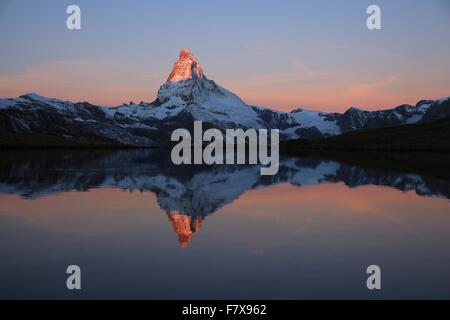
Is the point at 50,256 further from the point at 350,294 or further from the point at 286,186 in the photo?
the point at 286,186

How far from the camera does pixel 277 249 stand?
25.0 m

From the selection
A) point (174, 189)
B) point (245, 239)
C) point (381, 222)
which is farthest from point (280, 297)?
point (174, 189)

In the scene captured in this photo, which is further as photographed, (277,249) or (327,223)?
(327,223)

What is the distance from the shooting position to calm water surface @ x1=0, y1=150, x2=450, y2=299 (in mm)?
18609

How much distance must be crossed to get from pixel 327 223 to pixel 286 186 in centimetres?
2559

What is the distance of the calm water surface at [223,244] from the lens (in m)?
18.6

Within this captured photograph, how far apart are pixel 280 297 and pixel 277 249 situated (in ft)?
24.8

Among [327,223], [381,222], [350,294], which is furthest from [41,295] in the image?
[381,222]

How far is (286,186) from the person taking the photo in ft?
192

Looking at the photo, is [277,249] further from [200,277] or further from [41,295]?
[41,295]

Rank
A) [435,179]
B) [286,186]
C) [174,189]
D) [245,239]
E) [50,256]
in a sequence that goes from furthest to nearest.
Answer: [435,179], [286,186], [174,189], [245,239], [50,256]

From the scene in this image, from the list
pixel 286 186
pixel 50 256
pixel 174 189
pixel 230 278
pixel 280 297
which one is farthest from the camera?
pixel 286 186

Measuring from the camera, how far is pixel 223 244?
85.1 feet

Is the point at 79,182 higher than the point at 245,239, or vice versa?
the point at 79,182
